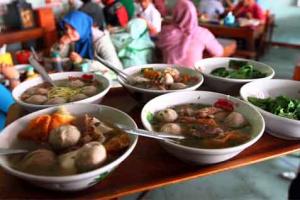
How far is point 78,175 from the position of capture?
53cm

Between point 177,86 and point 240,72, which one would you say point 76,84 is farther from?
point 240,72

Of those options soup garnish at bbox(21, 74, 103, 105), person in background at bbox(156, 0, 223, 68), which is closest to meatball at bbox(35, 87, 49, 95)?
soup garnish at bbox(21, 74, 103, 105)

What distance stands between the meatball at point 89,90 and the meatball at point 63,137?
249 millimetres

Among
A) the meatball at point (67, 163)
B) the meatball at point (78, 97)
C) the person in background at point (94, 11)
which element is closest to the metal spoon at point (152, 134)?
the meatball at point (67, 163)

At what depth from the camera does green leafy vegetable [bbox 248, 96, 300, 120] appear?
76cm

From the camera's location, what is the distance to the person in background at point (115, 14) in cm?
315

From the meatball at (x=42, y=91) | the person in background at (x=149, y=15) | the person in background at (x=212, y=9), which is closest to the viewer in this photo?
the meatball at (x=42, y=91)

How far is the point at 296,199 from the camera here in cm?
78

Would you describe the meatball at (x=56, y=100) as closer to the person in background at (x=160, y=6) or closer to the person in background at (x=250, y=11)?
the person in background at (x=250, y=11)

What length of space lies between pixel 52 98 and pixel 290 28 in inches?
165

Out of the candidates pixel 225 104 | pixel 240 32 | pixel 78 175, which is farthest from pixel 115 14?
pixel 78 175

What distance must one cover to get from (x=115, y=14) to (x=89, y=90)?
7.91ft

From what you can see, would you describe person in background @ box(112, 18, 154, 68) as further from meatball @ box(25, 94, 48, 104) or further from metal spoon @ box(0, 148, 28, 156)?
metal spoon @ box(0, 148, 28, 156)

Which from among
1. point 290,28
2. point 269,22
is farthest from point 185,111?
point 290,28
